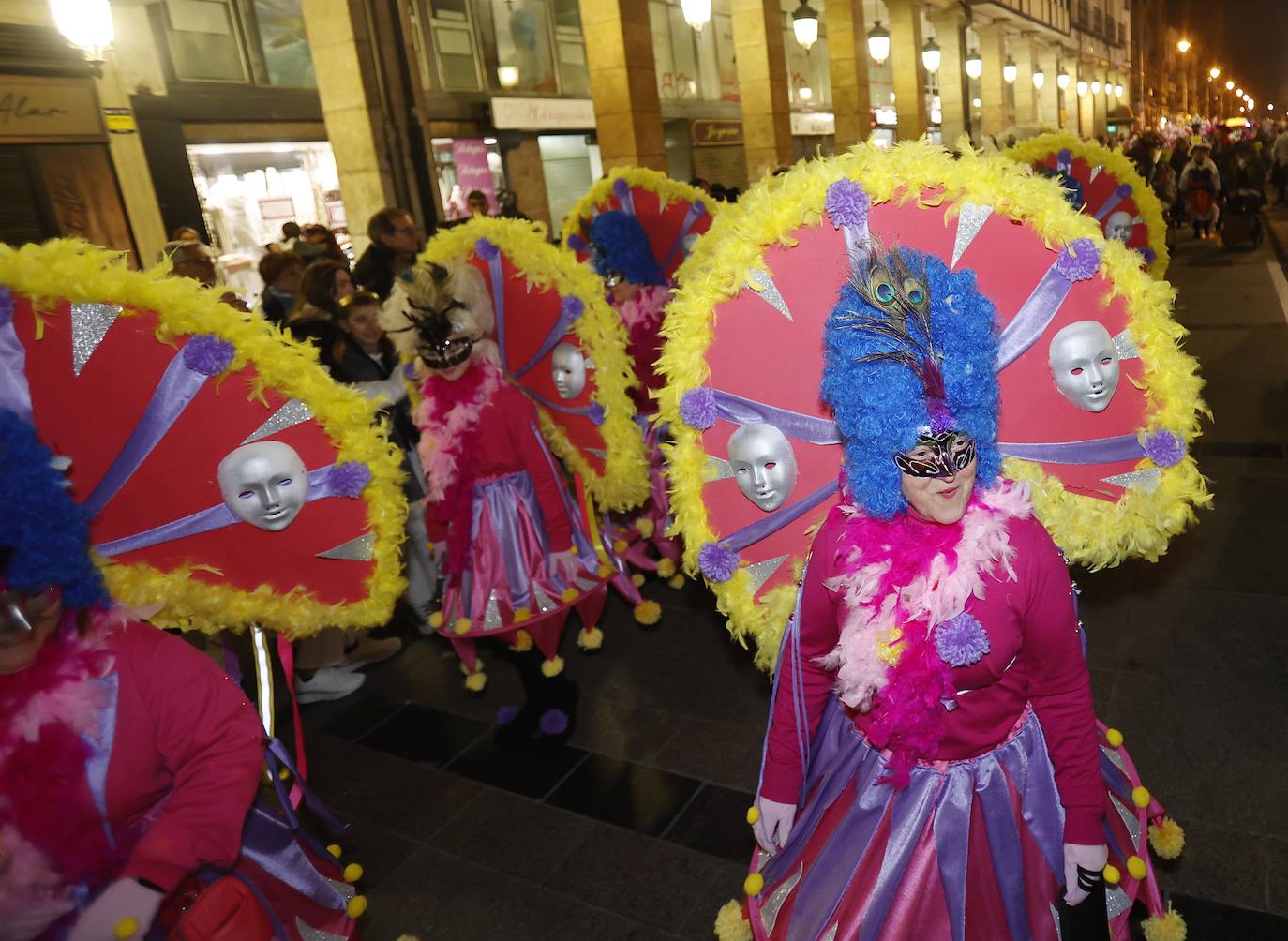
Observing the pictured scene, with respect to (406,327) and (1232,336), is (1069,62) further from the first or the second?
(406,327)

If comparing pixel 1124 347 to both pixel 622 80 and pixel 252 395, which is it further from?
pixel 622 80

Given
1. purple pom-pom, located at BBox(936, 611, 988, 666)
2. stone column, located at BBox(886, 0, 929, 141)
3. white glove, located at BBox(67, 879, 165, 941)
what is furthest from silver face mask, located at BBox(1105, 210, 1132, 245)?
stone column, located at BBox(886, 0, 929, 141)

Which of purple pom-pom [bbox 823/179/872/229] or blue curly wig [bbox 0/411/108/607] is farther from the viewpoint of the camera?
purple pom-pom [bbox 823/179/872/229]

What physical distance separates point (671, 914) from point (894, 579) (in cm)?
170

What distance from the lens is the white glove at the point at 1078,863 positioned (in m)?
1.83

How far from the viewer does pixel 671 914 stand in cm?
291

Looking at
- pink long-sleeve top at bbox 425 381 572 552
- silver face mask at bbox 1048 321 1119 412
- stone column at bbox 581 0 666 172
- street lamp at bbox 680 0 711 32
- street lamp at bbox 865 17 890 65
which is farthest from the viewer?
street lamp at bbox 865 17 890 65

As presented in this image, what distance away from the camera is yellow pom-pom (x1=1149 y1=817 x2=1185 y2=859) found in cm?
262

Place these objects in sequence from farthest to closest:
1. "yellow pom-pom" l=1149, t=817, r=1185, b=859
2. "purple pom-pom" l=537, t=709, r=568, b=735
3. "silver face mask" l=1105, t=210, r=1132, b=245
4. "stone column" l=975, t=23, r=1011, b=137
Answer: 1. "stone column" l=975, t=23, r=1011, b=137
2. "silver face mask" l=1105, t=210, r=1132, b=245
3. "purple pom-pom" l=537, t=709, r=568, b=735
4. "yellow pom-pom" l=1149, t=817, r=1185, b=859

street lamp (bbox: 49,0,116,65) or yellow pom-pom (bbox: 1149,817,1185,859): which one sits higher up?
street lamp (bbox: 49,0,116,65)

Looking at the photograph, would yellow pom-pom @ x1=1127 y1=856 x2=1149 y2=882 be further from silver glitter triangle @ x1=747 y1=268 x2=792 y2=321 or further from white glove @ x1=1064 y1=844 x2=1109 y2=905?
silver glitter triangle @ x1=747 y1=268 x2=792 y2=321

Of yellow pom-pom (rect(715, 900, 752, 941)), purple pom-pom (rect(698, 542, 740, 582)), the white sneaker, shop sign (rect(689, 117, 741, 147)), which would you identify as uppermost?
shop sign (rect(689, 117, 741, 147))

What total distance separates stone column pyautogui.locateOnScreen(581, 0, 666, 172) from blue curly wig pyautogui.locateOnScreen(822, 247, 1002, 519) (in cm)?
988

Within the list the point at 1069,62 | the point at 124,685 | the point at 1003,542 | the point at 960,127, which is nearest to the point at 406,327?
the point at 124,685
